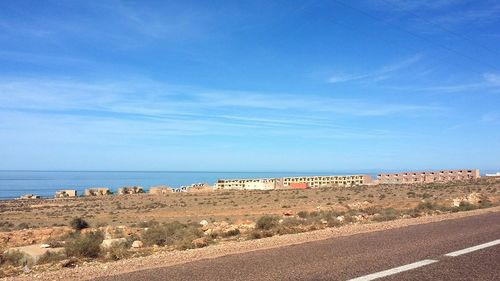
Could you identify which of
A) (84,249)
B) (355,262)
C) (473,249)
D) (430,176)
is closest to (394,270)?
(355,262)

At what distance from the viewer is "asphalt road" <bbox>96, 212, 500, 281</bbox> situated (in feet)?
25.6

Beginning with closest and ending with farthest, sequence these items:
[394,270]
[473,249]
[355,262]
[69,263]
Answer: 1. [394,270]
2. [355,262]
3. [473,249]
4. [69,263]

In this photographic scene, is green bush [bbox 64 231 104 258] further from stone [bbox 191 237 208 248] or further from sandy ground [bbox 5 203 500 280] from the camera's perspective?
sandy ground [bbox 5 203 500 280]

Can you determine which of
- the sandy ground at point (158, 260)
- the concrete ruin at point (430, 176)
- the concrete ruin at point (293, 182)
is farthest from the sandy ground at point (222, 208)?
the concrete ruin at point (293, 182)

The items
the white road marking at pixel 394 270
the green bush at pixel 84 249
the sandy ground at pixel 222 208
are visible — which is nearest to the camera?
→ the white road marking at pixel 394 270

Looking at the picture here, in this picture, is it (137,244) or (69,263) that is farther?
(137,244)

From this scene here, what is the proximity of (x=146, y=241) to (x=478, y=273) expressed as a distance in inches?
558

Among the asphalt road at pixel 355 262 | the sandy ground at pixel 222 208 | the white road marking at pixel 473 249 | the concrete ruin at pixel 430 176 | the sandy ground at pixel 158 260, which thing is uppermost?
the concrete ruin at pixel 430 176

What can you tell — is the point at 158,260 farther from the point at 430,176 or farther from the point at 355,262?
the point at 430,176

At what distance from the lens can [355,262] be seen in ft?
29.1

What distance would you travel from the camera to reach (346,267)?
8.39 m

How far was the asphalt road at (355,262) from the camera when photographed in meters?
7.80

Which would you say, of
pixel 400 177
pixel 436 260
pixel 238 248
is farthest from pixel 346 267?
pixel 400 177

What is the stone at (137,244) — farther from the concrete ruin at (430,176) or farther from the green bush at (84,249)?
the concrete ruin at (430,176)
